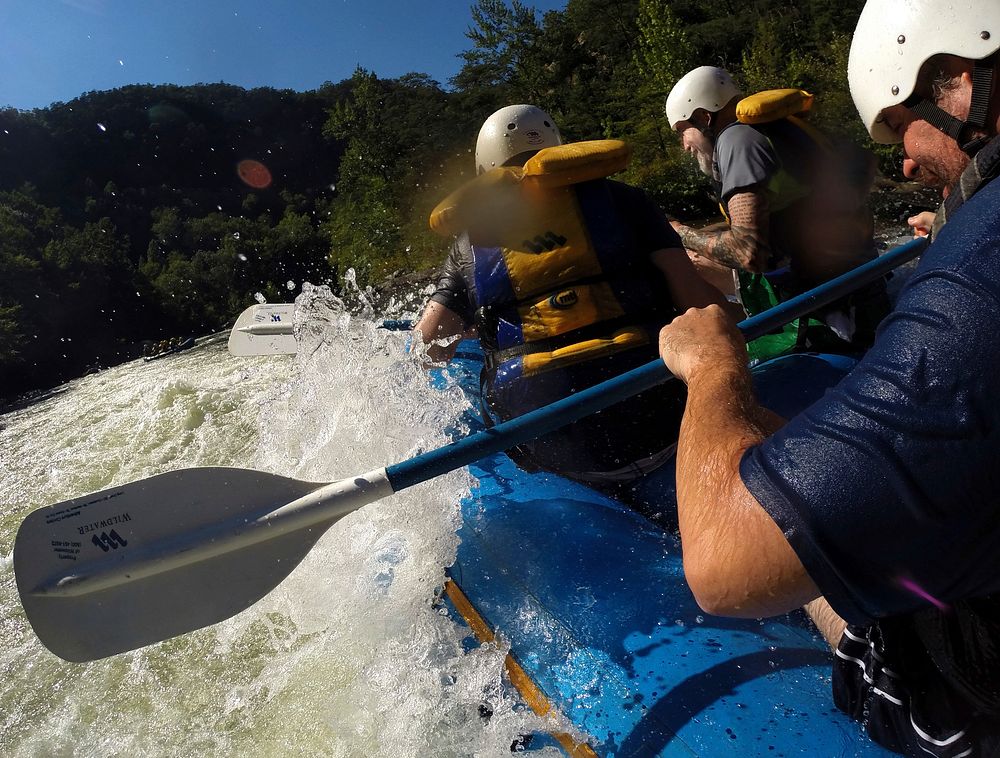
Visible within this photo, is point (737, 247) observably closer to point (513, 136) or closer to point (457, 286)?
point (513, 136)

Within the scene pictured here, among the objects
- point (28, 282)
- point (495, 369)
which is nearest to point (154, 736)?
point (495, 369)

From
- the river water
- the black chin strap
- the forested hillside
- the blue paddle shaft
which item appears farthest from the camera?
the forested hillside

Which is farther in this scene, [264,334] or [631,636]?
[264,334]

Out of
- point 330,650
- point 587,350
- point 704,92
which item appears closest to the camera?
point 587,350

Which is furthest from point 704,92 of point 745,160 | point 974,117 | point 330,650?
point 330,650

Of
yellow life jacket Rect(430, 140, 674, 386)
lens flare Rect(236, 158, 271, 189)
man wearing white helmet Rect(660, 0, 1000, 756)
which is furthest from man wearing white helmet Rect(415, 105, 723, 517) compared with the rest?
lens flare Rect(236, 158, 271, 189)

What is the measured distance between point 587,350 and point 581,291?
213 mm

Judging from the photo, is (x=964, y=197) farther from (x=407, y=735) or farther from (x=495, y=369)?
(x=407, y=735)

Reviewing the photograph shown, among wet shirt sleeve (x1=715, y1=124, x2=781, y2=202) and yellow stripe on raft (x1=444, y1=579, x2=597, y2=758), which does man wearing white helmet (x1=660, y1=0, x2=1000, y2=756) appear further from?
wet shirt sleeve (x1=715, y1=124, x2=781, y2=202)

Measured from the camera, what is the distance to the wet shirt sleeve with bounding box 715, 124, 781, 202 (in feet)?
8.55

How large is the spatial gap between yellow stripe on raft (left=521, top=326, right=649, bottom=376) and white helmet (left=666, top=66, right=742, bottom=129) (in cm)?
168

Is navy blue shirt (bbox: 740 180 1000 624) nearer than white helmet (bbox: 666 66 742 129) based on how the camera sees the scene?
Yes

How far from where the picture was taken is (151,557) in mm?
1874

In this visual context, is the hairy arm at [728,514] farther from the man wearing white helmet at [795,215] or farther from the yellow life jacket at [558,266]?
the man wearing white helmet at [795,215]
